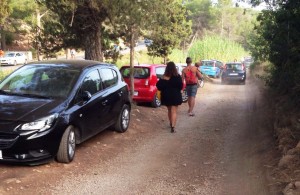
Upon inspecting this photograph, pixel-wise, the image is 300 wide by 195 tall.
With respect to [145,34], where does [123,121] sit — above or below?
below

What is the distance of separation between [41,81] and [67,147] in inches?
58.9

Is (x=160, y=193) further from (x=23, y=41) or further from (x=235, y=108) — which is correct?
(x=23, y=41)

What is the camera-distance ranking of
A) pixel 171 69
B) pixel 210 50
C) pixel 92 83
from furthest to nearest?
pixel 210 50, pixel 171 69, pixel 92 83

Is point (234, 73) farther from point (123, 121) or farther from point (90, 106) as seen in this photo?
point (90, 106)

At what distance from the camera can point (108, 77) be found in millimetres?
8711

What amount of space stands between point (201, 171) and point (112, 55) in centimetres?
788

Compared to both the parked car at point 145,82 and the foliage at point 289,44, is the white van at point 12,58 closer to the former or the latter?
the parked car at point 145,82

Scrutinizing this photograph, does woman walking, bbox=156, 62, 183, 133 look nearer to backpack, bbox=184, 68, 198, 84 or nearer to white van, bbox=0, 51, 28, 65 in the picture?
backpack, bbox=184, 68, 198, 84

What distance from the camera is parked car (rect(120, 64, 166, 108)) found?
13914 mm

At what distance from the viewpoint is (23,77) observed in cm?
750

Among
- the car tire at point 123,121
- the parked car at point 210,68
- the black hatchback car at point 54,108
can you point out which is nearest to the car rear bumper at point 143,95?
the car tire at point 123,121

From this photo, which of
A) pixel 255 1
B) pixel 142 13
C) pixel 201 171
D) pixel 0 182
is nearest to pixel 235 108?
pixel 255 1

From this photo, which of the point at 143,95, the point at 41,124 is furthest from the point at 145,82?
the point at 41,124

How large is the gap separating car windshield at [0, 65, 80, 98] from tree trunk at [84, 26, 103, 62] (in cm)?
415
